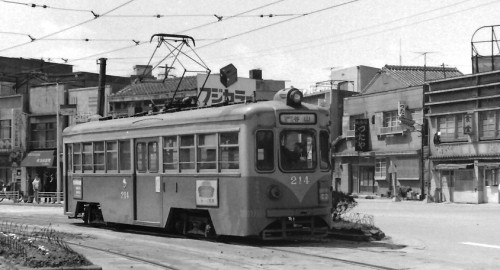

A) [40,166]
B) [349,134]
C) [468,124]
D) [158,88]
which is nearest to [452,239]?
[468,124]

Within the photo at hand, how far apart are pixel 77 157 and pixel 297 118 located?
8267 millimetres

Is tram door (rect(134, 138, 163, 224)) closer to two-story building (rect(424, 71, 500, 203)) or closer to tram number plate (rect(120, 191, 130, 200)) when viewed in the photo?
tram number plate (rect(120, 191, 130, 200))

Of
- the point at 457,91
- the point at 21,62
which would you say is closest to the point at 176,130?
the point at 457,91

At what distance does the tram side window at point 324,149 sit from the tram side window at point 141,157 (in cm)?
462

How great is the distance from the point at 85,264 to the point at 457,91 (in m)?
39.3

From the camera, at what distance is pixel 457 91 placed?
153ft

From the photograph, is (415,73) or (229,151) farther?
(415,73)

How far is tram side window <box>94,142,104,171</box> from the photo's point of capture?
2028 cm

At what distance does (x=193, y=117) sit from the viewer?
16.8m

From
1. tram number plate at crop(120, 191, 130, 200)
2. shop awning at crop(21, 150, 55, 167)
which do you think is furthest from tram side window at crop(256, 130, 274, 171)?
shop awning at crop(21, 150, 55, 167)

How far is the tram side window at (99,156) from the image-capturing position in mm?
20281

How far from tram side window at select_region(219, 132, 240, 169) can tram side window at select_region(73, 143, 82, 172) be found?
22.3ft

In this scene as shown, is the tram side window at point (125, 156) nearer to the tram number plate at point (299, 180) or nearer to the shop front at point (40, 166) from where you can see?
the tram number plate at point (299, 180)

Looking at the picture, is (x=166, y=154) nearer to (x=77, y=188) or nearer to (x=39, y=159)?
(x=77, y=188)
